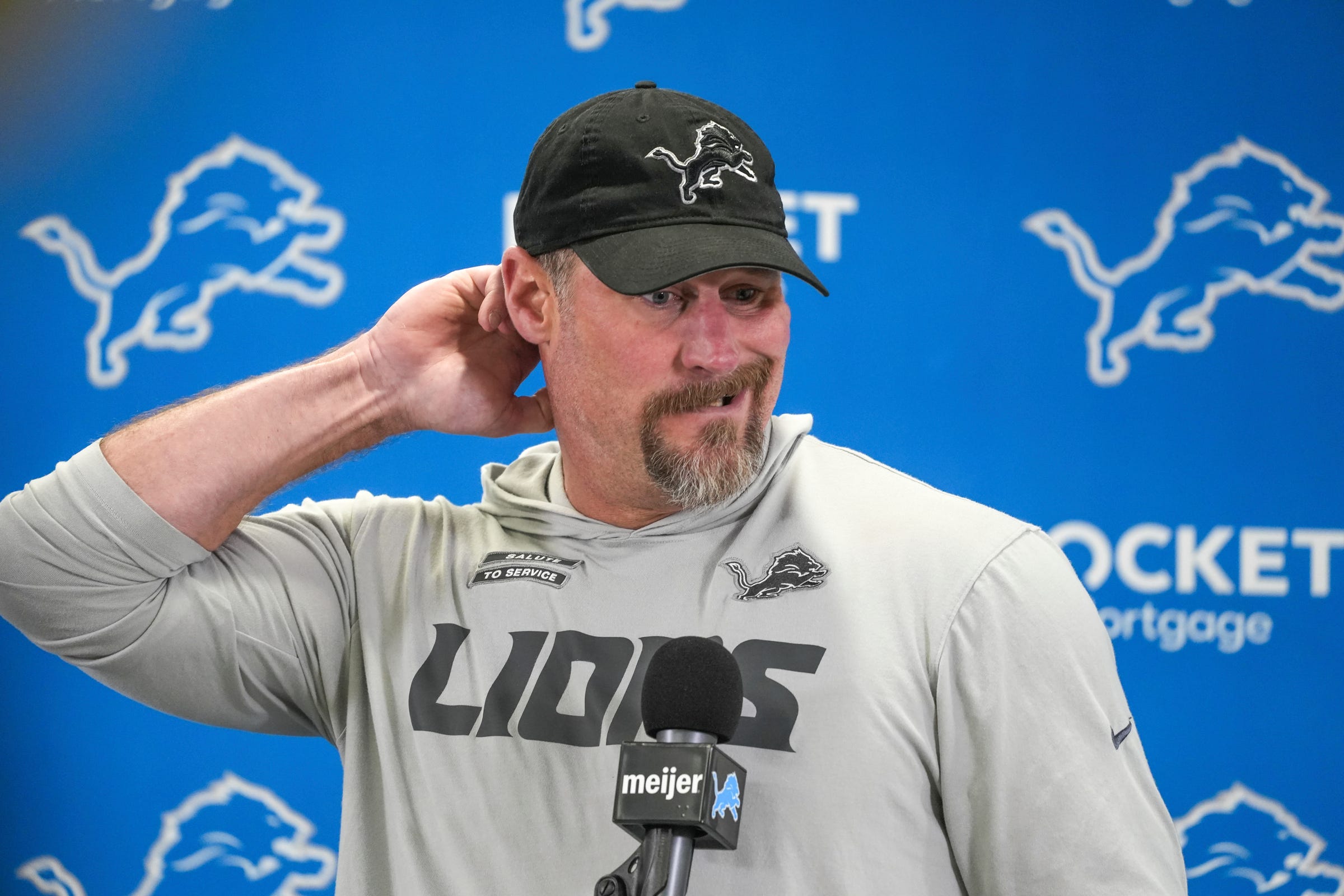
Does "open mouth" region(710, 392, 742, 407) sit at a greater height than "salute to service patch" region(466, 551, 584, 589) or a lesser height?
greater

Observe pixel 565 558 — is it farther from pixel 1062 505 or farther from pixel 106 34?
pixel 106 34

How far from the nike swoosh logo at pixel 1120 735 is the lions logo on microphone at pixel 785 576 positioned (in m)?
0.25

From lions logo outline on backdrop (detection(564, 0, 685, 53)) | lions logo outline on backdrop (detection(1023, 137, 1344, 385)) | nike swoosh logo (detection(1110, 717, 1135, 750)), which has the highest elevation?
lions logo outline on backdrop (detection(564, 0, 685, 53))

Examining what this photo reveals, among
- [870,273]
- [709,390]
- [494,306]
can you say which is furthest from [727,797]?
[870,273]

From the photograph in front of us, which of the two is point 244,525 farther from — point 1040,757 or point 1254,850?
point 1254,850

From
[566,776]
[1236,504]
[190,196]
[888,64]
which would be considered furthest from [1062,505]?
[190,196]

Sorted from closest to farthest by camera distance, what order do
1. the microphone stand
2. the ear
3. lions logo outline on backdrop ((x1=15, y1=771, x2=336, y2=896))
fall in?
the microphone stand
the ear
lions logo outline on backdrop ((x1=15, y1=771, x2=336, y2=896))

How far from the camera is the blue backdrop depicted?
75.0 inches

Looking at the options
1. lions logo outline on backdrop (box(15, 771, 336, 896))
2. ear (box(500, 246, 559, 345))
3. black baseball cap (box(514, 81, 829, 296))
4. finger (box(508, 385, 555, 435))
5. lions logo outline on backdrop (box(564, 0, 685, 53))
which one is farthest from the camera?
lions logo outline on backdrop (box(564, 0, 685, 53))

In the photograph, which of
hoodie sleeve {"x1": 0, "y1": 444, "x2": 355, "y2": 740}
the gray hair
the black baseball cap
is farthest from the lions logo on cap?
hoodie sleeve {"x1": 0, "y1": 444, "x2": 355, "y2": 740}

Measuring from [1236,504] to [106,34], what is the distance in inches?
76.1

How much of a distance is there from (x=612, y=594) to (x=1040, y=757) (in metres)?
0.39

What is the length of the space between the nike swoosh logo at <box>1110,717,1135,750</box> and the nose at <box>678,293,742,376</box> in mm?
421

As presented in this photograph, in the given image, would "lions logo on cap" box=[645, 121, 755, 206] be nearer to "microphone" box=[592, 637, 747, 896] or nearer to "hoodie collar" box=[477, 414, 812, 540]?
"hoodie collar" box=[477, 414, 812, 540]
